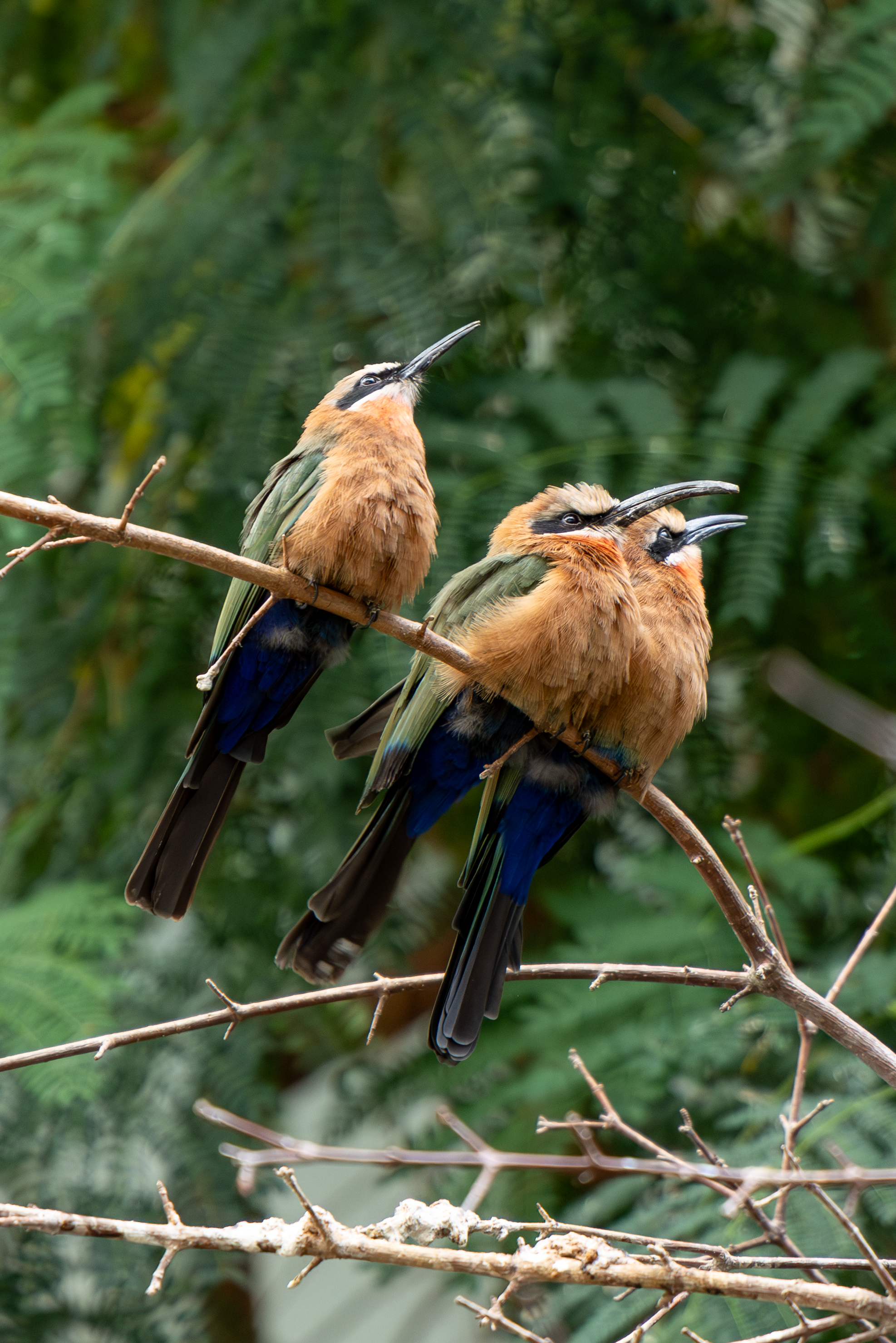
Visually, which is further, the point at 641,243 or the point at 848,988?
the point at 641,243

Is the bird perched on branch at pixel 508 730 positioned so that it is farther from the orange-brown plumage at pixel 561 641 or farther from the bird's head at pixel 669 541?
the bird's head at pixel 669 541

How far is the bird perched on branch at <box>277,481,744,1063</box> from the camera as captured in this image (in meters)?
2.41

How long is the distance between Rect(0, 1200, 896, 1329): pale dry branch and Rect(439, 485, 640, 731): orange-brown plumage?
1.03m

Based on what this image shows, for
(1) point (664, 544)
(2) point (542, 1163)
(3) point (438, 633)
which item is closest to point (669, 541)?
(1) point (664, 544)

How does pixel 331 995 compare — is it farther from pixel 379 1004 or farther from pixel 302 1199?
pixel 302 1199

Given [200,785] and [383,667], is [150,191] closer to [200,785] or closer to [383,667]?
[383,667]

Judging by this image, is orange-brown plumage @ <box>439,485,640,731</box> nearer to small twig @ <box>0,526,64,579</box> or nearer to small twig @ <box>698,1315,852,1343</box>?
small twig @ <box>0,526,64,579</box>

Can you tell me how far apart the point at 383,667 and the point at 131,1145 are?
65.5 inches

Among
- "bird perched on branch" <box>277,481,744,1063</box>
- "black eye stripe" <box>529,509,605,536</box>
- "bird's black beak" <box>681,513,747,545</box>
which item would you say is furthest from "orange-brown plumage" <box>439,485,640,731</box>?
"bird's black beak" <box>681,513,747,545</box>

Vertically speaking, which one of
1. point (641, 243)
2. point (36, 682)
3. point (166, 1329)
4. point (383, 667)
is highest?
point (641, 243)

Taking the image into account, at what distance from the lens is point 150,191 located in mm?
4266

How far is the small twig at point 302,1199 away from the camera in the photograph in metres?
1.45

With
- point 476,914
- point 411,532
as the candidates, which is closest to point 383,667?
point 411,532

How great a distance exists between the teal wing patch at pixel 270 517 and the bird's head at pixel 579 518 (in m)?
0.45
